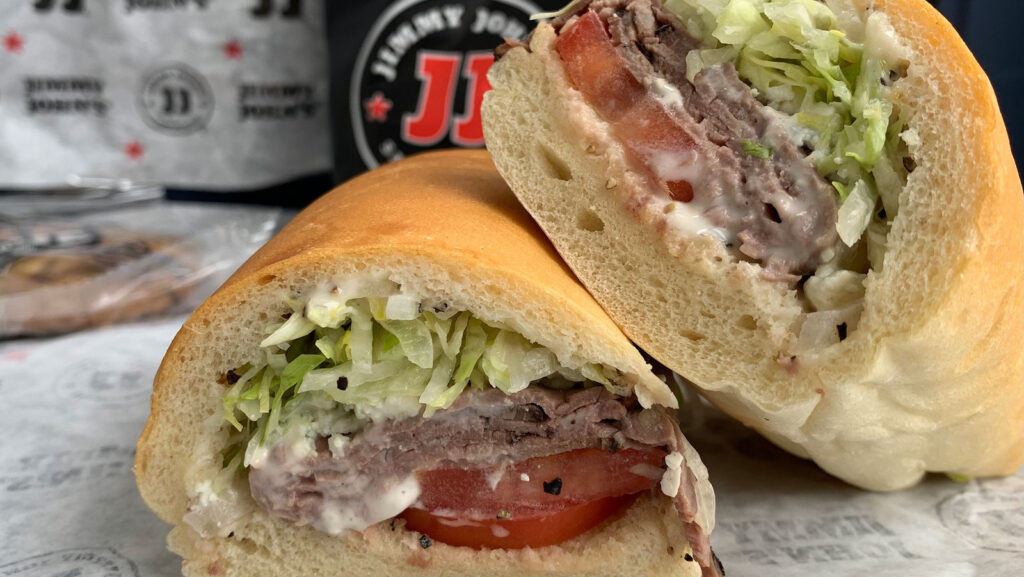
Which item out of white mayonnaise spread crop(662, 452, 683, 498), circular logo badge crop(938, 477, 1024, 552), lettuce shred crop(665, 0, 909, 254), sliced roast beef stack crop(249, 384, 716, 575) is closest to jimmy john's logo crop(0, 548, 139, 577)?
sliced roast beef stack crop(249, 384, 716, 575)

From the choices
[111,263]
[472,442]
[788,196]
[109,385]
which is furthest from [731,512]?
[111,263]

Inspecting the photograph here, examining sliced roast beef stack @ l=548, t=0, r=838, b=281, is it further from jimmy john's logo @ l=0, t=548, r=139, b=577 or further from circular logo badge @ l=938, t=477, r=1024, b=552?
jimmy john's logo @ l=0, t=548, r=139, b=577

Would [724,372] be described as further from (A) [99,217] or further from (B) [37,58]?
(B) [37,58]

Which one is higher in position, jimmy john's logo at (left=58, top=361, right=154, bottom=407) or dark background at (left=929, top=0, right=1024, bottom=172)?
dark background at (left=929, top=0, right=1024, bottom=172)

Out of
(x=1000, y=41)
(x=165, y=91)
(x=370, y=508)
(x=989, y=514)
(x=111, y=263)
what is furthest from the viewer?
(x=165, y=91)

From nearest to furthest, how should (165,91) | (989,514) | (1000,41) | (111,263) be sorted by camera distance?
(989,514)
(1000,41)
(111,263)
(165,91)

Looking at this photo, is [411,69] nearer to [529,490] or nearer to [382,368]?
[382,368]

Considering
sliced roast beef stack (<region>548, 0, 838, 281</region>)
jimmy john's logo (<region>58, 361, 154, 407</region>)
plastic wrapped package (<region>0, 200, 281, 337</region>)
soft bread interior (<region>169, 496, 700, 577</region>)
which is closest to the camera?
sliced roast beef stack (<region>548, 0, 838, 281</region>)

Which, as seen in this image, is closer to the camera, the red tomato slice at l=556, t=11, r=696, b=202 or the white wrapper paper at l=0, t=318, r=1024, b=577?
the red tomato slice at l=556, t=11, r=696, b=202
